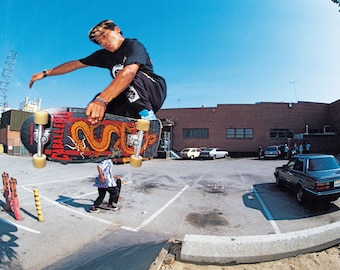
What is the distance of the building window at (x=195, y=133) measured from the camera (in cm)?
3488

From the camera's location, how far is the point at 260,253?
149 inches

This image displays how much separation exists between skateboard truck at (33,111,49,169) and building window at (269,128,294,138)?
36.2 metres

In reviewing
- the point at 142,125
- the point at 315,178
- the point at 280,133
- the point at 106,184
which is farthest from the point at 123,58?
the point at 280,133

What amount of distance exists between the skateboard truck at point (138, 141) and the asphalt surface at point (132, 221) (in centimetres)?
187

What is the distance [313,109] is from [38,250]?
40.1 meters

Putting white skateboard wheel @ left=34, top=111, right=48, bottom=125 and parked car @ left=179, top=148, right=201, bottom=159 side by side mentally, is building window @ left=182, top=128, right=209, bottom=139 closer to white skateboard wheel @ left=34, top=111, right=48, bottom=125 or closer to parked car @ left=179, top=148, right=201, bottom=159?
parked car @ left=179, top=148, right=201, bottom=159

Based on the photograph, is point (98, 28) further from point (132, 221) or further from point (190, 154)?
point (190, 154)

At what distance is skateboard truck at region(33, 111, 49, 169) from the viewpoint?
84.9 inches

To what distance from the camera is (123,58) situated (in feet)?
8.88

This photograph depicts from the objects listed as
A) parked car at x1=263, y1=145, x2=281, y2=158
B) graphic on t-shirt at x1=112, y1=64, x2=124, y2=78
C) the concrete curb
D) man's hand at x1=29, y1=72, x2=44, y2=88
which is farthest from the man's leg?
parked car at x1=263, y1=145, x2=281, y2=158

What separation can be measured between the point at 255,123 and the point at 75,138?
115ft

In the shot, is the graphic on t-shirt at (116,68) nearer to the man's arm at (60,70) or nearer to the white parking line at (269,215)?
the man's arm at (60,70)

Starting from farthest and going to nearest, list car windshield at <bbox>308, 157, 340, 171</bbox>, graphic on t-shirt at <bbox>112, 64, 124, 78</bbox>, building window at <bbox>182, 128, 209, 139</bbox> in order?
building window at <bbox>182, 128, 209, 139</bbox> < car windshield at <bbox>308, 157, 340, 171</bbox> < graphic on t-shirt at <bbox>112, 64, 124, 78</bbox>

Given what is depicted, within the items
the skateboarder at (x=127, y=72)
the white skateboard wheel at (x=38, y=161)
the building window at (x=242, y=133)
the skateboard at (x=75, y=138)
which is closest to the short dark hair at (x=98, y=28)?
the skateboarder at (x=127, y=72)
